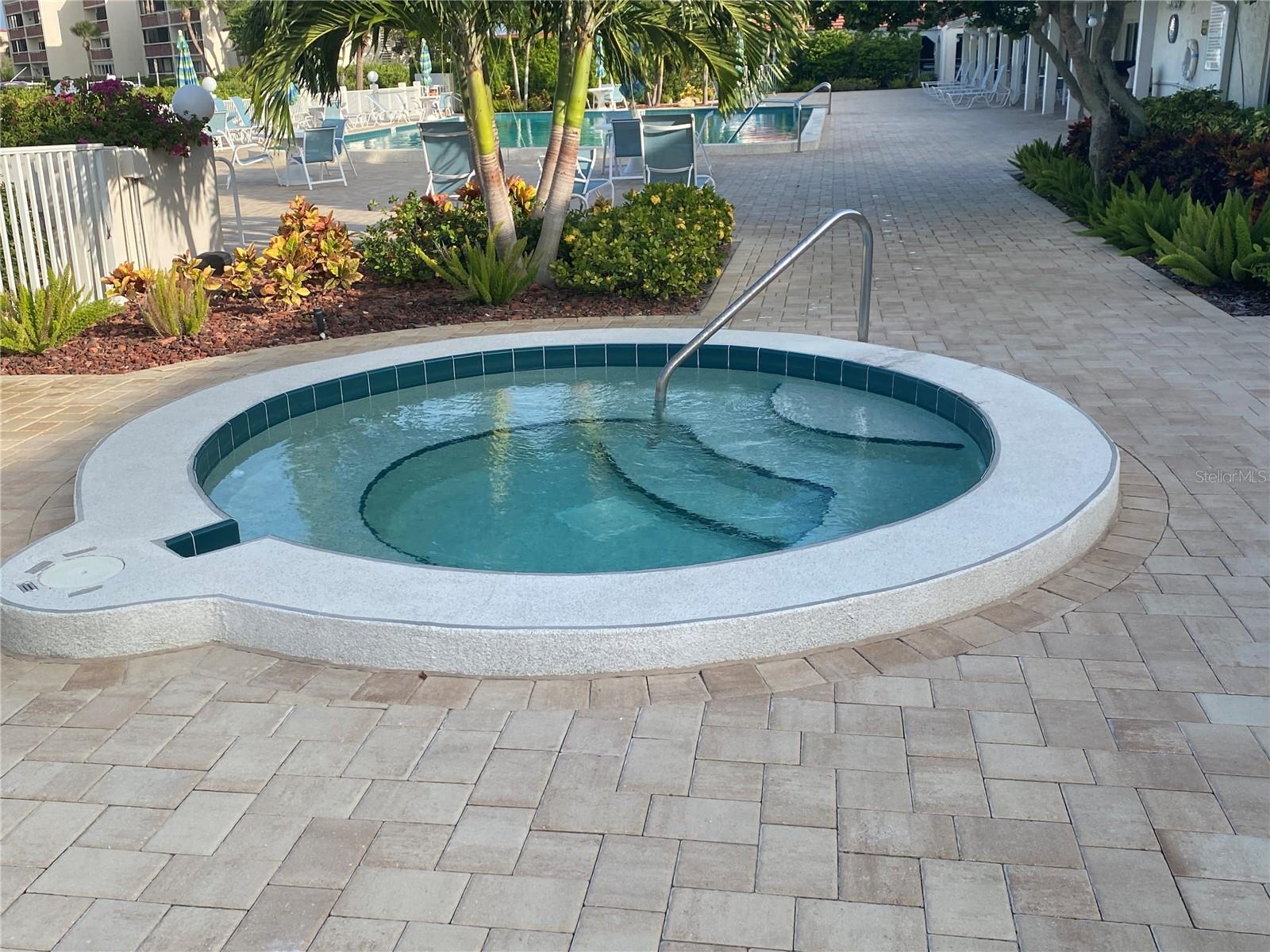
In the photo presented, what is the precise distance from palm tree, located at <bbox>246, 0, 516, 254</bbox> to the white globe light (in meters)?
1.49

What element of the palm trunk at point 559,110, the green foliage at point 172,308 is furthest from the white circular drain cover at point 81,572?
the palm trunk at point 559,110

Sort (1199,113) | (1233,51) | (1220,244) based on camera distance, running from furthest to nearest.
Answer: (1233,51) < (1199,113) < (1220,244)

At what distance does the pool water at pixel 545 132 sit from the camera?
856 inches

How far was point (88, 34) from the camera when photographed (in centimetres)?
9112

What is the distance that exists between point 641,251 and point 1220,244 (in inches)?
168

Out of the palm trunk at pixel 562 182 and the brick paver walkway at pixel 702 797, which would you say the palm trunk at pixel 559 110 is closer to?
the palm trunk at pixel 562 182

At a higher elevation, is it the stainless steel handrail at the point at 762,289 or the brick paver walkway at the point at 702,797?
the stainless steel handrail at the point at 762,289

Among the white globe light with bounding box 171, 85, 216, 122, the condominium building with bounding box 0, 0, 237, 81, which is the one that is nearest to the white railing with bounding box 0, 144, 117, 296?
the white globe light with bounding box 171, 85, 216, 122

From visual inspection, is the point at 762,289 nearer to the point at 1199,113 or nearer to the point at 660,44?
the point at 660,44

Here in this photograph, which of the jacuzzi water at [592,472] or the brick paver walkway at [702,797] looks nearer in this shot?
the brick paver walkway at [702,797]

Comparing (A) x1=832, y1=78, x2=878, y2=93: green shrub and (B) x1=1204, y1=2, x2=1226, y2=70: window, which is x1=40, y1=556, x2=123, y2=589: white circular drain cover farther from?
(A) x1=832, y1=78, x2=878, y2=93: green shrub

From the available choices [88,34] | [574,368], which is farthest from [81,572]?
[88,34]

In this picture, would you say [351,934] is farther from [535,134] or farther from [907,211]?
[535,134]

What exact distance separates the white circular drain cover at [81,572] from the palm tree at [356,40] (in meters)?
4.58
